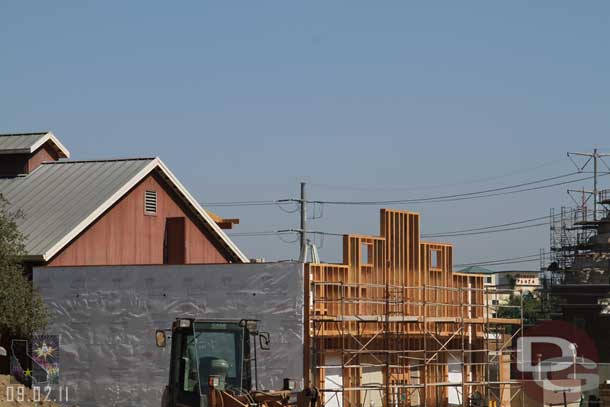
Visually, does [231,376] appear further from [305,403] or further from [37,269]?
[37,269]

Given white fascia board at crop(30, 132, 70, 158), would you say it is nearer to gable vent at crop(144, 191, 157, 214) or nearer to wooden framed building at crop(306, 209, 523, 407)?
gable vent at crop(144, 191, 157, 214)

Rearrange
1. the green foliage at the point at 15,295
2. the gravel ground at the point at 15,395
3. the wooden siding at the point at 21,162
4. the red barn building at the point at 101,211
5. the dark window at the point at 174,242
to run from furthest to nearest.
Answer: the wooden siding at the point at 21,162, the dark window at the point at 174,242, the red barn building at the point at 101,211, the green foliage at the point at 15,295, the gravel ground at the point at 15,395

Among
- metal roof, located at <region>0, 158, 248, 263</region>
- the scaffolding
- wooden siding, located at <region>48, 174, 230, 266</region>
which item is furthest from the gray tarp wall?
wooden siding, located at <region>48, 174, 230, 266</region>

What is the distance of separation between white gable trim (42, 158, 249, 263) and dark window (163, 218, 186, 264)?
141 cm

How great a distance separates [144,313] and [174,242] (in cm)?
906

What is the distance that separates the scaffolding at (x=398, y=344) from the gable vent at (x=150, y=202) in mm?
11581

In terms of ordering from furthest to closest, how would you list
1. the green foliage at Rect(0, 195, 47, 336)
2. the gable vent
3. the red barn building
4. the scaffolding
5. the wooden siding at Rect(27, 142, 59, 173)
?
the wooden siding at Rect(27, 142, 59, 173) < the gable vent < the red barn building < the green foliage at Rect(0, 195, 47, 336) < the scaffolding

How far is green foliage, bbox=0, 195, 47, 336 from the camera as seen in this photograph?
37094 millimetres

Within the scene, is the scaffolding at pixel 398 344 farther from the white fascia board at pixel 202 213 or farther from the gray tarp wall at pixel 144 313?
the white fascia board at pixel 202 213

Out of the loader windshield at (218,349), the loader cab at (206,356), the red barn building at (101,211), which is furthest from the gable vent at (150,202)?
the loader windshield at (218,349)

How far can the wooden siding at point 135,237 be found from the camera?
41.4 metres

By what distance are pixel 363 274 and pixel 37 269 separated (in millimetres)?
11703

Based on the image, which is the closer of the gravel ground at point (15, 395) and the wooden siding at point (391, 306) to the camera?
the gravel ground at point (15, 395)

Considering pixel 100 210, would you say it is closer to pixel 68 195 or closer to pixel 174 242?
pixel 68 195
